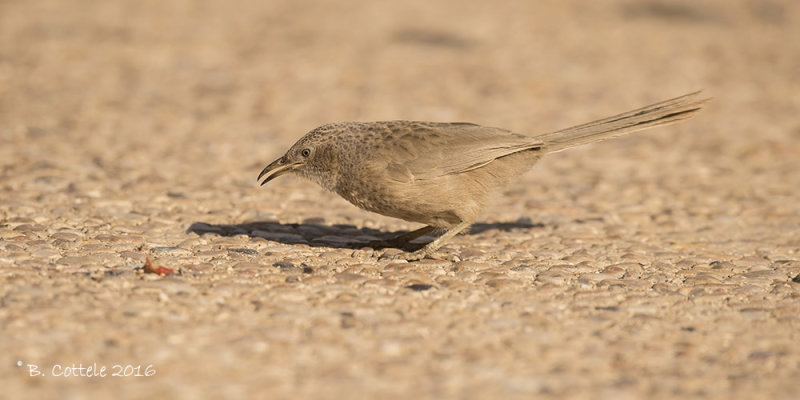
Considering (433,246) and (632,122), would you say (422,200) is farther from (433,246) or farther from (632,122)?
(632,122)

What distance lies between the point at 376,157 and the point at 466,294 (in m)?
1.34

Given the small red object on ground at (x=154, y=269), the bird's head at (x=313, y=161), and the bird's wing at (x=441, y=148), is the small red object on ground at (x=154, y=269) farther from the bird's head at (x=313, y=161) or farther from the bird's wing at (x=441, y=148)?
the bird's wing at (x=441, y=148)

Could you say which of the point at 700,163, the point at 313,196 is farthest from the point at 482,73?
the point at 313,196

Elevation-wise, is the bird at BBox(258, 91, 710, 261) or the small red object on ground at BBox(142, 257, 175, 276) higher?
the bird at BBox(258, 91, 710, 261)

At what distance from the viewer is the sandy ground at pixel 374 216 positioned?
13.8 feet

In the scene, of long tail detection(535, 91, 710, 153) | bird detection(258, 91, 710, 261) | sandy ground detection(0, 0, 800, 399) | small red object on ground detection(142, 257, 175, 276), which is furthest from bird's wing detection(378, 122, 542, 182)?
small red object on ground detection(142, 257, 175, 276)

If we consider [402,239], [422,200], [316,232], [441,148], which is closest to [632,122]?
[441,148]

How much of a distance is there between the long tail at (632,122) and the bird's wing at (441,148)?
25 centimetres

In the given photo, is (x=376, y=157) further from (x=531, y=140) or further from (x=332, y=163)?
(x=531, y=140)

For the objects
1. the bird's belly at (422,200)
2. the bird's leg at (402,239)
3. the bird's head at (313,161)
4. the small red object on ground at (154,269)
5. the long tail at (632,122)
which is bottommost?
the small red object on ground at (154,269)

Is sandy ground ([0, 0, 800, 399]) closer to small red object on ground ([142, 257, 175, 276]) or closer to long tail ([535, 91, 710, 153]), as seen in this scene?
small red object on ground ([142, 257, 175, 276])

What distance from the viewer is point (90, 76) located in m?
11.5

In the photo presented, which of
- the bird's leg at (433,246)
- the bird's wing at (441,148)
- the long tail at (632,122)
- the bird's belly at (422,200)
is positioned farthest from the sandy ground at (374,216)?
the long tail at (632,122)

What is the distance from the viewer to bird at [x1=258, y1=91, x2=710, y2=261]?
608cm
